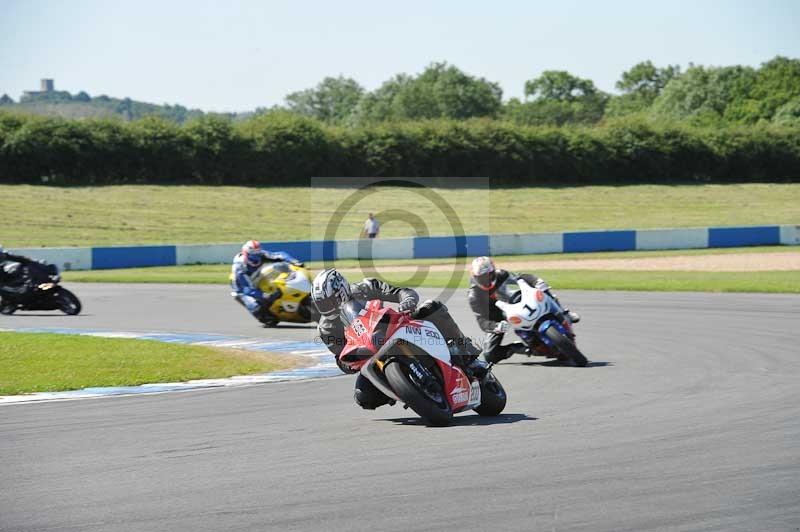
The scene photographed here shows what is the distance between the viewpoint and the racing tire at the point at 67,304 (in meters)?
20.4

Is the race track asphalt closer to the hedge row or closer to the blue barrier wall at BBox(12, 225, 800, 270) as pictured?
the blue barrier wall at BBox(12, 225, 800, 270)

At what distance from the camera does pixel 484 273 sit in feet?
44.0

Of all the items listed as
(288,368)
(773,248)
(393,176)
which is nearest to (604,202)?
(393,176)

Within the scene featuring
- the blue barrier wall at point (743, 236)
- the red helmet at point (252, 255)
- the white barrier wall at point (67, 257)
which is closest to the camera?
the red helmet at point (252, 255)

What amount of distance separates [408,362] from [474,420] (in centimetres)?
86

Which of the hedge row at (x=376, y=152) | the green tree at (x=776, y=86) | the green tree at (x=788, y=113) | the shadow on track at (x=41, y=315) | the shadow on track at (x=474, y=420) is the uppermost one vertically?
the green tree at (x=776, y=86)

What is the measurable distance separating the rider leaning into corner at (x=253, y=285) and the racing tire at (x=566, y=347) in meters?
6.57

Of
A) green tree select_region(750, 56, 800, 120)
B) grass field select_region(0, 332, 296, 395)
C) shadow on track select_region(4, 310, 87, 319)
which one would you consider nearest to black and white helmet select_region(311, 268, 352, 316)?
grass field select_region(0, 332, 296, 395)

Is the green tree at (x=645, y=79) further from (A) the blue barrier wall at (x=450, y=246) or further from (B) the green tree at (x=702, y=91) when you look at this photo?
(A) the blue barrier wall at (x=450, y=246)

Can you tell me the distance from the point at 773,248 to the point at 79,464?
1335 inches

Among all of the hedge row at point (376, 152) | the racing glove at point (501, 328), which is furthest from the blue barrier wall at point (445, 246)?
the racing glove at point (501, 328)

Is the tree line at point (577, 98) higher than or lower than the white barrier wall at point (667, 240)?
higher

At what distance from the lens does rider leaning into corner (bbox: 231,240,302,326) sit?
60.3ft

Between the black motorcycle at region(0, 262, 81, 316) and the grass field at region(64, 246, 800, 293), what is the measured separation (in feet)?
25.4
